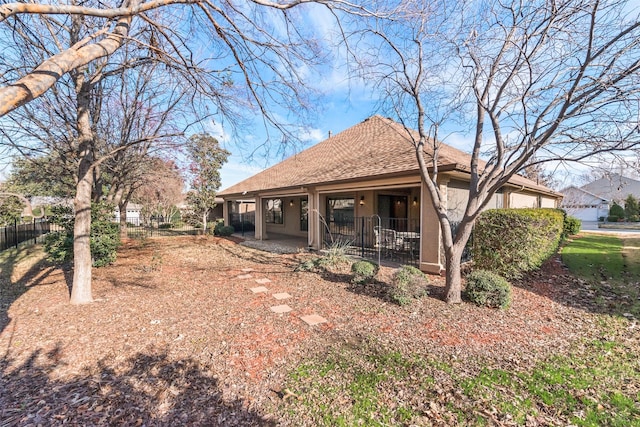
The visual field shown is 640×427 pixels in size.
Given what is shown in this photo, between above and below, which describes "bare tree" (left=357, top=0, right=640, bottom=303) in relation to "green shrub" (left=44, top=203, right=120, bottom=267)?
above

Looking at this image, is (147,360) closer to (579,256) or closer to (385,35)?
(385,35)

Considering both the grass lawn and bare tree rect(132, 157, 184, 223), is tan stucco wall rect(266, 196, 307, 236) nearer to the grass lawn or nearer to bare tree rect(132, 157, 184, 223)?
bare tree rect(132, 157, 184, 223)

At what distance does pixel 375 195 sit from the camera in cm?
1098

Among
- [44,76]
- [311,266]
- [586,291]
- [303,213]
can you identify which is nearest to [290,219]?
[303,213]

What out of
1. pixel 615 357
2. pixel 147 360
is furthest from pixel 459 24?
pixel 147 360

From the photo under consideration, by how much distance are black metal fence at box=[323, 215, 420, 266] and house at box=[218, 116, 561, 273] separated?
0.03 metres

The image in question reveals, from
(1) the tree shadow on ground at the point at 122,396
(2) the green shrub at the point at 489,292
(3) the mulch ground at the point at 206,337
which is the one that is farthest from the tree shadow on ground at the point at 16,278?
(2) the green shrub at the point at 489,292

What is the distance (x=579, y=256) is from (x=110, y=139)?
619 inches

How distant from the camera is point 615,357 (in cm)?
346

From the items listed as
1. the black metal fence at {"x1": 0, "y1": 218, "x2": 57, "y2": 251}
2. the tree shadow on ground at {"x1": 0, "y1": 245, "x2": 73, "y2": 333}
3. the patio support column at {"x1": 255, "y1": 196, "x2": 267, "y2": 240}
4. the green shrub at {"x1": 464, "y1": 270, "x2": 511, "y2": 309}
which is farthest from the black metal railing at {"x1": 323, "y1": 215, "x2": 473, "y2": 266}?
the black metal fence at {"x1": 0, "y1": 218, "x2": 57, "y2": 251}

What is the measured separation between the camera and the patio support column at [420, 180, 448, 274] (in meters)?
7.20

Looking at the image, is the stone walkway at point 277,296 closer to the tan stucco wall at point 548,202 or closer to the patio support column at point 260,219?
the patio support column at point 260,219

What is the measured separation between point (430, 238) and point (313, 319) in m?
4.26

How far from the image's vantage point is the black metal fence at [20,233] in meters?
11.0
